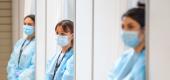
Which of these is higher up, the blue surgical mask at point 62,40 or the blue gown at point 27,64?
the blue surgical mask at point 62,40

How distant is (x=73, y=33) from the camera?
3.30 meters

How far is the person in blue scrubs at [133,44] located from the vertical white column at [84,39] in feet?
2.67

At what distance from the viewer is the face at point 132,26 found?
Result: 2031 millimetres

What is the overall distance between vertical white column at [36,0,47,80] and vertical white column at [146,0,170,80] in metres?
2.44

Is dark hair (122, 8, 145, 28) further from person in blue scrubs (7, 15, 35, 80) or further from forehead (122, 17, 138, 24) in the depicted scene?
person in blue scrubs (7, 15, 35, 80)

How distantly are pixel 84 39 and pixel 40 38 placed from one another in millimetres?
1482

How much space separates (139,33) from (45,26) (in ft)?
7.77

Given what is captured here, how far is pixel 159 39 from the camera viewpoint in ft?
6.28

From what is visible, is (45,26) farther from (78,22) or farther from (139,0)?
(139,0)

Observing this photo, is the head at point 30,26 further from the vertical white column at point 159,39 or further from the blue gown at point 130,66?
the vertical white column at point 159,39

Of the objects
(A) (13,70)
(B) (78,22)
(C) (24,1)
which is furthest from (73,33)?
(C) (24,1)

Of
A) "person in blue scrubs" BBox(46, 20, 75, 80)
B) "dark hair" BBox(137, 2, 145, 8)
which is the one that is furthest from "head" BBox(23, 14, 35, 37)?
"dark hair" BBox(137, 2, 145, 8)

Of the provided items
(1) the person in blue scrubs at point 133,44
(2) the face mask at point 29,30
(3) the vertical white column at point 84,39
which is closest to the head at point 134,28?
(1) the person in blue scrubs at point 133,44

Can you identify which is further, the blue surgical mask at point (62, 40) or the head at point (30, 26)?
A: the head at point (30, 26)
